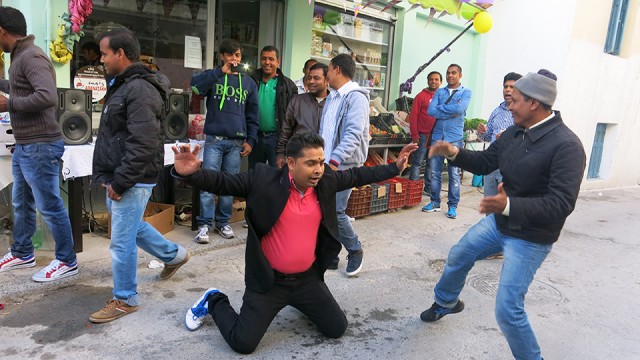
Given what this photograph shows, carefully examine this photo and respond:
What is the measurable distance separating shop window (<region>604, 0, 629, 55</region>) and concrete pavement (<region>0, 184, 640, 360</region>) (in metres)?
7.39

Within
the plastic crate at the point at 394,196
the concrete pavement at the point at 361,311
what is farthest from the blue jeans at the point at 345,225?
the plastic crate at the point at 394,196

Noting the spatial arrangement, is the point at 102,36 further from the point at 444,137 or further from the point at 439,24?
the point at 439,24

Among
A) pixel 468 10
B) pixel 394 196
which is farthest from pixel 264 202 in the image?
pixel 468 10

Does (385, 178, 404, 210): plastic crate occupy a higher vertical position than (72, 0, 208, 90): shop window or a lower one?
lower

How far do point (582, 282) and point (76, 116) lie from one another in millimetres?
5148

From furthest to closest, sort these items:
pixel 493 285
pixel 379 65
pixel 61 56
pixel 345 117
Result: pixel 379 65, pixel 61 56, pixel 493 285, pixel 345 117

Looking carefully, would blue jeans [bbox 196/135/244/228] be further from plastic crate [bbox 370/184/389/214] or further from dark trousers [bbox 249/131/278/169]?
→ plastic crate [bbox 370/184/389/214]

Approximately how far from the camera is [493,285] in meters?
4.88

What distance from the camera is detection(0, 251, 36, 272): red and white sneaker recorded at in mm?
4406

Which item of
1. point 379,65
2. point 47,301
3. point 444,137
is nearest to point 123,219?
point 47,301

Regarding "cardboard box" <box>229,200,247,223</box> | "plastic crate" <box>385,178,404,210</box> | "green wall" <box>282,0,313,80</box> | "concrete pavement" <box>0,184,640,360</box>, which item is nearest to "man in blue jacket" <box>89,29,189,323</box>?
"concrete pavement" <box>0,184,640,360</box>

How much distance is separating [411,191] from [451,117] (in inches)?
50.5

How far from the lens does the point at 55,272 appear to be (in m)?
4.27

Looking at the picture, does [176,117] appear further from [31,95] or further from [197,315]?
[197,315]
